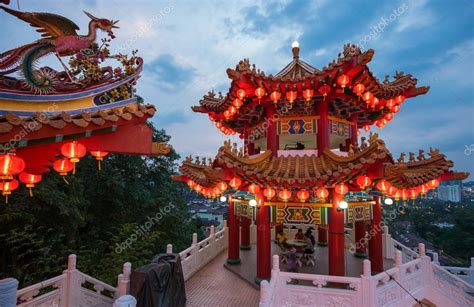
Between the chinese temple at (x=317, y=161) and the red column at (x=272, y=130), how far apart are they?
32 millimetres

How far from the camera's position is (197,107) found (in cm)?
1102

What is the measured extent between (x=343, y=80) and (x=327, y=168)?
7.87 feet

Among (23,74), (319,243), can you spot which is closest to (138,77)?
(23,74)

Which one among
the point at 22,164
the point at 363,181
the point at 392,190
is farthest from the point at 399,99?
the point at 22,164

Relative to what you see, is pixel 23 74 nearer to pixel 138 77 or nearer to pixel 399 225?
pixel 138 77

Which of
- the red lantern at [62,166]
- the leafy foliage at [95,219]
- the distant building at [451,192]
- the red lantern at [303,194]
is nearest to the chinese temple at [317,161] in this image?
the red lantern at [303,194]

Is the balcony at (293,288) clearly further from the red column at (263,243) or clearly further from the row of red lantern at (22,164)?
the row of red lantern at (22,164)

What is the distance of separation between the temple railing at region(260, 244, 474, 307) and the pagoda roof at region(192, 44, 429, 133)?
4.53 metres

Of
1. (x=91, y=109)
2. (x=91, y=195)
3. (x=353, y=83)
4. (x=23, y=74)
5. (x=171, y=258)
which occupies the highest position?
(x=353, y=83)

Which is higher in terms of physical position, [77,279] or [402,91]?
[402,91]

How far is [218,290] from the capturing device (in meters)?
8.16

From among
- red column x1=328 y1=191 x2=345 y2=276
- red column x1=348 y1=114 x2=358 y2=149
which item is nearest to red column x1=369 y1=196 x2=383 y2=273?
red column x1=328 y1=191 x2=345 y2=276

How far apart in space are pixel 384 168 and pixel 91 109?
6.21 metres

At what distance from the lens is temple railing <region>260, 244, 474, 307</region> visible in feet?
19.7
